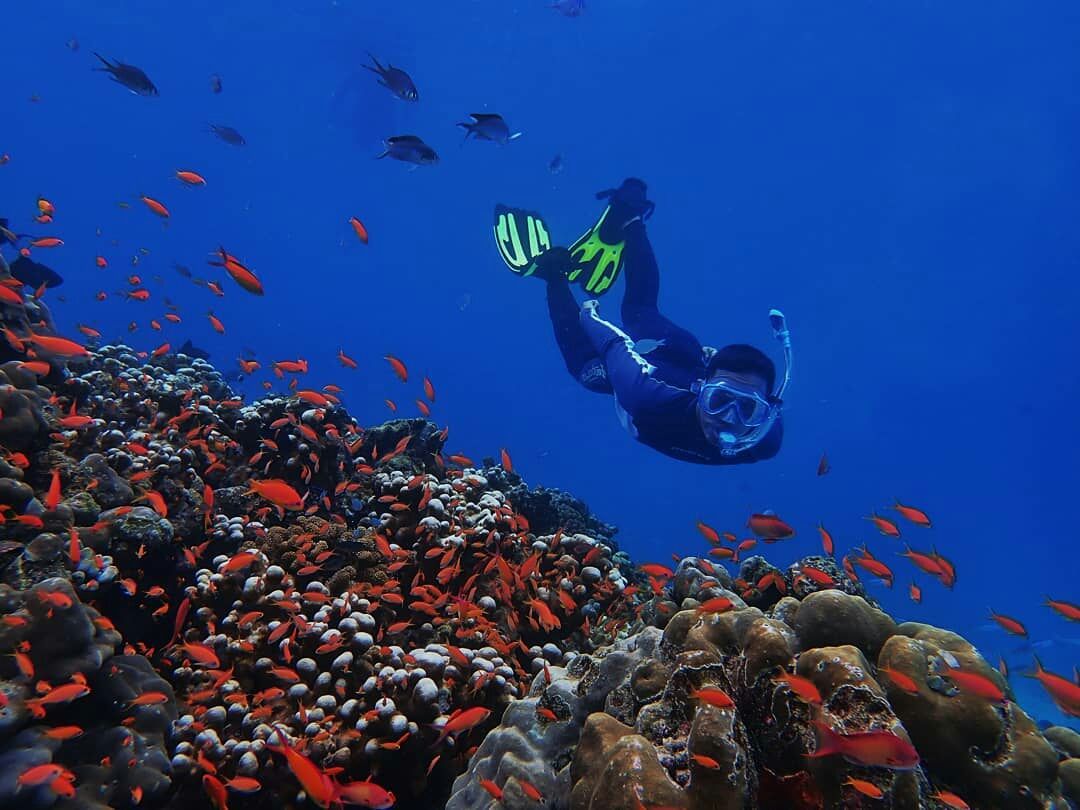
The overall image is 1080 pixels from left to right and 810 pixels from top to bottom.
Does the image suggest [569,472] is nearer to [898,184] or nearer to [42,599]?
[898,184]

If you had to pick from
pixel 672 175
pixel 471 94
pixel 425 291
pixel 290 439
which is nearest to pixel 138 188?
pixel 425 291

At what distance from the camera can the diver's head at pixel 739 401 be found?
7.58m

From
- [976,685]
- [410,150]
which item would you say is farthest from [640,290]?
[976,685]

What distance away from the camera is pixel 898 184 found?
198 feet

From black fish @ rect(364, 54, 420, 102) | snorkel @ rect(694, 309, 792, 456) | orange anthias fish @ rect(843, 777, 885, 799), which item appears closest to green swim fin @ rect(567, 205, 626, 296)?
black fish @ rect(364, 54, 420, 102)

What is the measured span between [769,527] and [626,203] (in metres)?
9.22

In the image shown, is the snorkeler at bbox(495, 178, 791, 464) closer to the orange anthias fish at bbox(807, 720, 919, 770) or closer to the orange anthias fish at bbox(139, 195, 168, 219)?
the orange anthias fish at bbox(807, 720, 919, 770)

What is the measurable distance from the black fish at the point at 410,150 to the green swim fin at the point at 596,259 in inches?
214

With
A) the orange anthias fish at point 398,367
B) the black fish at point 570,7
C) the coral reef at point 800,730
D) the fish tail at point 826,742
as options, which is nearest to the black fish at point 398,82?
the orange anthias fish at point 398,367

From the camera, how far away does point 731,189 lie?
69875 mm

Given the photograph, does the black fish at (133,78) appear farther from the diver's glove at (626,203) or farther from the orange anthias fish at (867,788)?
the orange anthias fish at (867,788)

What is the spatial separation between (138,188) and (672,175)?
83375 mm

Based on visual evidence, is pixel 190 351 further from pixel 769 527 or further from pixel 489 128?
pixel 769 527

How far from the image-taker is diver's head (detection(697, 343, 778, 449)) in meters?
7.58
